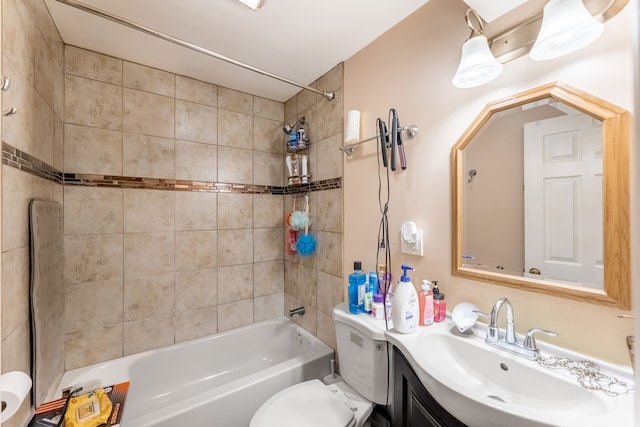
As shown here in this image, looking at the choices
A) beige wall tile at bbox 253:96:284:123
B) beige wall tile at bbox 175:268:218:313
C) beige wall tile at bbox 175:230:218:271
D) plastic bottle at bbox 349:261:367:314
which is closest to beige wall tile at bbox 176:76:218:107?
beige wall tile at bbox 253:96:284:123

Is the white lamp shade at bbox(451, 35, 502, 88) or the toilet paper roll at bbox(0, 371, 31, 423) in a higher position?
the white lamp shade at bbox(451, 35, 502, 88)

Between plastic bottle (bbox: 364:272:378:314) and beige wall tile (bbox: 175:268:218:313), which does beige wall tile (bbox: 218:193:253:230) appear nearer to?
beige wall tile (bbox: 175:268:218:313)

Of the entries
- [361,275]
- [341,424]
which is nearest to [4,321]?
[341,424]

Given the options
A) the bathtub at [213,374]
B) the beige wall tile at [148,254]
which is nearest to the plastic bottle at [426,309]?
the bathtub at [213,374]

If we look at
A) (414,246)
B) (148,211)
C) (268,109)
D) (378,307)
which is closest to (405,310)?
(378,307)

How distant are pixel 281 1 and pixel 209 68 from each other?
845 mm

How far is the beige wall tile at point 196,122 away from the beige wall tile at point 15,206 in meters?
0.98

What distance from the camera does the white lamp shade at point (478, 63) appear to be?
99 cm

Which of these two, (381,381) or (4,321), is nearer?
(4,321)

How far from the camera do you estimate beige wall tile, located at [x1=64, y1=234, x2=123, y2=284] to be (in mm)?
1618

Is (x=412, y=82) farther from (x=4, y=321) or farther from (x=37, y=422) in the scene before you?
(x=37, y=422)

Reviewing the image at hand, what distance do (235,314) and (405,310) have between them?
5.26 ft

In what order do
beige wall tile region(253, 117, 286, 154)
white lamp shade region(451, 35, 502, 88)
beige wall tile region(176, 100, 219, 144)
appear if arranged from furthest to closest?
beige wall tile region(253, 117, 286, 154) < beige wall tile region(176, 100, 219, 144) < white lamp shade region(451, 35, 502, 88)

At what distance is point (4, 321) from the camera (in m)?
0.92
